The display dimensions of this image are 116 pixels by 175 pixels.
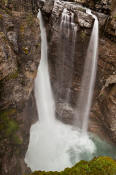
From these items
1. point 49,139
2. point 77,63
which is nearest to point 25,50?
point 77,63

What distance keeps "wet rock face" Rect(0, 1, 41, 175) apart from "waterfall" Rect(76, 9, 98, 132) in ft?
17.9

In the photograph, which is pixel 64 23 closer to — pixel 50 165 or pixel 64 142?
pixel 64 142

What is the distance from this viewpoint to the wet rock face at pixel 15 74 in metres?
6.71

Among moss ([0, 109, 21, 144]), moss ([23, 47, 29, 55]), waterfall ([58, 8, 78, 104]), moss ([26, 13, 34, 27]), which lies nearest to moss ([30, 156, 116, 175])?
moss ([0, 109, 21, 144])

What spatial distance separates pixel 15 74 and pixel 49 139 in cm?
733

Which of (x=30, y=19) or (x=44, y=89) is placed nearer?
(x=30, y=19)

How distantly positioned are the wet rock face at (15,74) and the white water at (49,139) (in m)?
2.49

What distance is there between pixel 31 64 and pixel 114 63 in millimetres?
7282

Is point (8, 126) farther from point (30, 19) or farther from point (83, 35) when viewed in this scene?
point (83, 35)

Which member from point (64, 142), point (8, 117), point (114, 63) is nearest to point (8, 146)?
point (8, 117)

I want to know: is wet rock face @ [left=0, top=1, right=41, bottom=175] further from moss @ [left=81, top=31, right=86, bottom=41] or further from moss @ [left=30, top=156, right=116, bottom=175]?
moss @ [left=81, top=31, right=86, bottom=41]

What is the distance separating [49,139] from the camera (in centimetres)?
1196

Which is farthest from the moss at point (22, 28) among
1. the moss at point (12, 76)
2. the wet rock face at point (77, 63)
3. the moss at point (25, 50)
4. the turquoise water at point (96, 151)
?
the turquoise water at point (96, 151)

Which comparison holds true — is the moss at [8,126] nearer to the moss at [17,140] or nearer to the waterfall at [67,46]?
the moss at [17,140]
